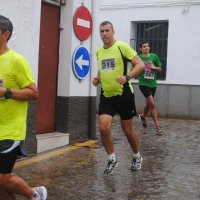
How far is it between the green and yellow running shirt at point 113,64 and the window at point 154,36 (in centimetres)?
766

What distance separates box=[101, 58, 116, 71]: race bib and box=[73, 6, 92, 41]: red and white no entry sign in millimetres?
2043

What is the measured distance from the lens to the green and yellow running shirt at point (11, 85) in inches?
156

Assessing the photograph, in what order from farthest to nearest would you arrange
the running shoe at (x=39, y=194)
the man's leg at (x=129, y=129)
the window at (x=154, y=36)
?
the window at (x=154, y=36) → the man's leg at (x=129, y=129) → the running shoe at (x=39, y=194)

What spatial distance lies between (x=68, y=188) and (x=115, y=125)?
5934 mm

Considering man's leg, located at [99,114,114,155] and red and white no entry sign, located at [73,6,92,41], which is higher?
red and white no entry sign, located at [73,6,92,41]

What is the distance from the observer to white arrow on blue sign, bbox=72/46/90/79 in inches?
324

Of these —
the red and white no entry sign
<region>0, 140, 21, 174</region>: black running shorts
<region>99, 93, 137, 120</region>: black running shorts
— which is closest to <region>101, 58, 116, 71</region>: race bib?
<region>99, 93, 137, 120</region>: black running shorts

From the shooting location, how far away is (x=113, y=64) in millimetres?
6270

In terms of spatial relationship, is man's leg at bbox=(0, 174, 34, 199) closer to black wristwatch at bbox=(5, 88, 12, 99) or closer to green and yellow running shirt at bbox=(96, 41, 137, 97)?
black wristwatch at bbox=(5, 88, 12, 99)

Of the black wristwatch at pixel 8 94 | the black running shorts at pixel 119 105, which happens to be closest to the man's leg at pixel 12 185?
the black wristwatch at pixel 8 94

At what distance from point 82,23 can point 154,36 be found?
231 inches

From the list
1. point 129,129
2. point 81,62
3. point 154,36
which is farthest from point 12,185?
point 154,36

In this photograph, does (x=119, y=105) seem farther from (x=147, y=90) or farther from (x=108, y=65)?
(x=147, y=90)

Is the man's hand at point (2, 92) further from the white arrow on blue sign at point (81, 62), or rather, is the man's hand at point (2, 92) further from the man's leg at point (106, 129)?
the white arrow on blue sign at point (81, 62)
